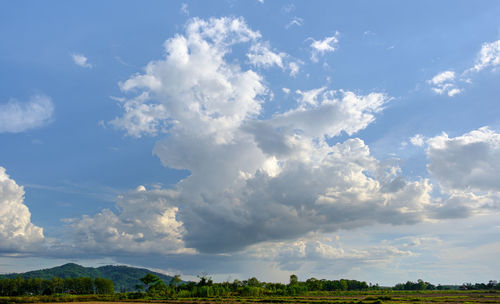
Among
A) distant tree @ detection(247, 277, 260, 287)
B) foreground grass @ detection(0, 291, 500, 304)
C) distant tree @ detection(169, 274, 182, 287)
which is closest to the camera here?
foreground grass @ detection(0, 291, 500, 304)

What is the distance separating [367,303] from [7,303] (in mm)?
100559

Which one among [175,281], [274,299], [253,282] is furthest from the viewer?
[253,282]

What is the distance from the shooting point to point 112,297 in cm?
12988

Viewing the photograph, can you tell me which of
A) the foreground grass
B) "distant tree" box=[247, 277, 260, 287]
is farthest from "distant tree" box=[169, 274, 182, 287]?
"distant tree" box=[247, 277, 260, 287]

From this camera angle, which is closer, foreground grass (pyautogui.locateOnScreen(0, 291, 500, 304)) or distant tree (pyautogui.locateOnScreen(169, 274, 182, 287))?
foreground grass (pyautogui.locateOnScreen(0, 291, 500, 304))

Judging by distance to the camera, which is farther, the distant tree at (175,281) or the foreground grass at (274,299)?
the distant tree at (175,281)

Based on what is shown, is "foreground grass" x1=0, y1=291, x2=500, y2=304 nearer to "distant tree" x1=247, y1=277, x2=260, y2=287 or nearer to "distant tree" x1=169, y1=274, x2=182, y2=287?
"distant tree" x1=169, y1=274, x2=182, y2=287

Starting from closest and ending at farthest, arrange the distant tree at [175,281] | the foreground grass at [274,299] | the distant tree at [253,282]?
the foreground grass at [274,299] < the distant tree at [175,281] < the distant tree at [253,282]

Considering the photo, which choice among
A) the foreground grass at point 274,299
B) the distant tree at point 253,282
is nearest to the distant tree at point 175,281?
the foreground grass at point 274,299

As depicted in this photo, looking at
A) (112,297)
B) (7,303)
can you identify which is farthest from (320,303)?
(7,303)

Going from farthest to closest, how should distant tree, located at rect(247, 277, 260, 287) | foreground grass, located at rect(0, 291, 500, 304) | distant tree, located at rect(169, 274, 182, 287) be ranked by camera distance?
distant tree, located at rect(247, 277, 260, 287) → distant tree, located at rect(169, 274, 182, 287) → foreground grass, located at rect(0, 291, 500, 304)

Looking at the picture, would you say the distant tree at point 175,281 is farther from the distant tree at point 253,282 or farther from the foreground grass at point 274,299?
the distant tree at point 253,282

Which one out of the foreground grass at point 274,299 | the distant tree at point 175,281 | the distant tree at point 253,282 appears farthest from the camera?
the distant tree at point 253,282

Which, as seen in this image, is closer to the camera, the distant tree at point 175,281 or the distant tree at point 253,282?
the distant tree at point 175,281
